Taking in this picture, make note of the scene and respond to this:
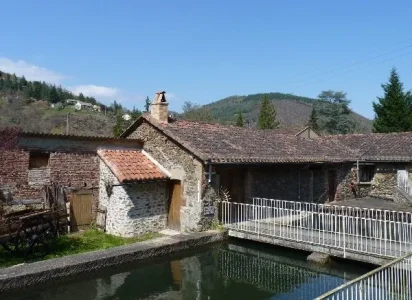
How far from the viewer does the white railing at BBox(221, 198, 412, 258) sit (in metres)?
10.8

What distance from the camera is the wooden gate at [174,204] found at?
51.3 feet

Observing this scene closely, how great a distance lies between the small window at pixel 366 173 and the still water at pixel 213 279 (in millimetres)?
13052

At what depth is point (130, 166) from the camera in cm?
1527

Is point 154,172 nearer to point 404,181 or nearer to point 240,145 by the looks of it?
point 240,145

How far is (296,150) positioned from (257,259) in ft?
30.2

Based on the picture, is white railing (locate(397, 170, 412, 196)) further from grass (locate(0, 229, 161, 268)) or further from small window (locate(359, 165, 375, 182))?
grass (locate(0, 229, 161, 268))

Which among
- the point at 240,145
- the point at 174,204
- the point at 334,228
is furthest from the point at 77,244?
the point at 334,228

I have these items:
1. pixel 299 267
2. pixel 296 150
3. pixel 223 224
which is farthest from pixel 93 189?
pixel 296 150

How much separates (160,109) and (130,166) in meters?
3.13

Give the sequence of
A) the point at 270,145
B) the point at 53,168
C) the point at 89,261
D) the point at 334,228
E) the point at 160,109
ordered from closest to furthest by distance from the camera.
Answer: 1. the point at 89,261
2. the point at 334,228
3. the point at 53,168
4. the point at 160,109
5. the point at 270,145

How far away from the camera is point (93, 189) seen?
51.5ft

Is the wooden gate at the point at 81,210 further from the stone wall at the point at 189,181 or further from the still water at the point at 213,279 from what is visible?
the still water at the point at 213,279

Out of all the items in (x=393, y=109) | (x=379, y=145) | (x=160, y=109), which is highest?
(x=393, y=109)

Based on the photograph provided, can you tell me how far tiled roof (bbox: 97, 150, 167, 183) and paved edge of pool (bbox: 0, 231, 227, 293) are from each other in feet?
8.84
